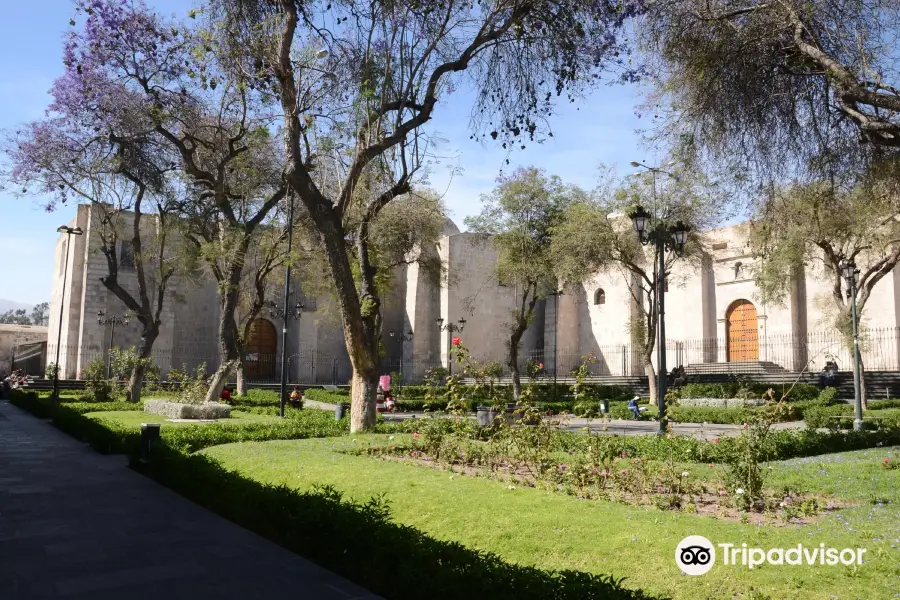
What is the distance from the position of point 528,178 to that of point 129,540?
768 inches

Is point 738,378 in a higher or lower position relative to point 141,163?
lower

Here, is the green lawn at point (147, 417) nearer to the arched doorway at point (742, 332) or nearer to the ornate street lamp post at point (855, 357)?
the ornate street lamp post at point (855, 357)

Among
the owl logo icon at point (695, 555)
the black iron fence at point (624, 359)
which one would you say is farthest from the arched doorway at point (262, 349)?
→ the owl logo icon at point (695, 555)

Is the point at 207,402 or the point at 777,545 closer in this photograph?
the point at 777,545

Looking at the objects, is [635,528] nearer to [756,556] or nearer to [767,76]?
[756,556]

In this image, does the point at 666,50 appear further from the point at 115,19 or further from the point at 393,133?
the point at 115,19

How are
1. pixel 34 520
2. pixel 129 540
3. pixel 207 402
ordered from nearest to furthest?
1. pixel 129 540
2. pixel 34 520
3. pixel 207 402

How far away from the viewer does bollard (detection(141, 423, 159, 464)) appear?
8477 mm

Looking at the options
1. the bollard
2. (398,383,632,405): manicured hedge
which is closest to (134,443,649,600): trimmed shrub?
the bollard

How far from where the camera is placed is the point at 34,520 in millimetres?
5727

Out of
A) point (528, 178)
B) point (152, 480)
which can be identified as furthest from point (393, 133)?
point (528, 178)

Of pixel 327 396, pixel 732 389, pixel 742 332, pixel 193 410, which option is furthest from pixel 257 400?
pixel 742 332

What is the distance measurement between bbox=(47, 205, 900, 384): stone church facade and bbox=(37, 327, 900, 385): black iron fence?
53 millimetres

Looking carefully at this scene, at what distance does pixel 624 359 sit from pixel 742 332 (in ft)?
16.3
